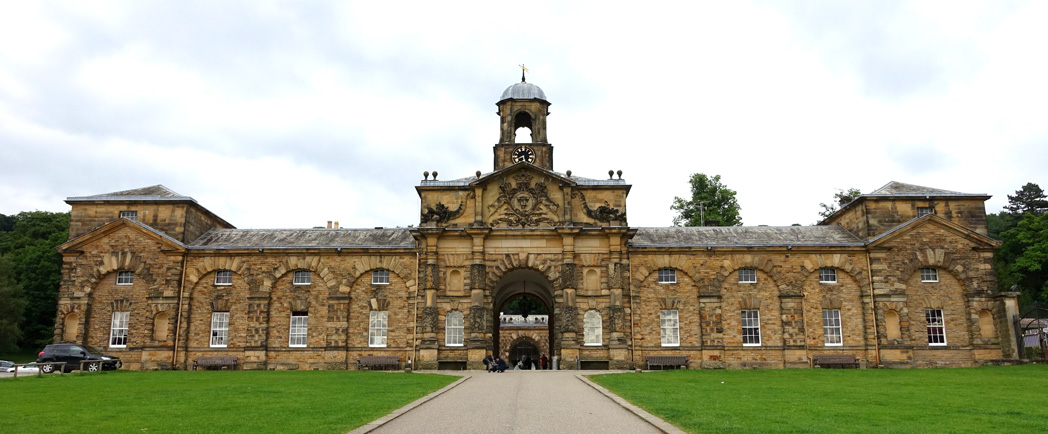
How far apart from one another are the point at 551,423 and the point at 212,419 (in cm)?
651

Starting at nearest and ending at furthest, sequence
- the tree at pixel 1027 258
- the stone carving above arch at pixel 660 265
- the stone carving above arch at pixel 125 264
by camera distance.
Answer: the stone carving above arch at pixel 660 265, the stone carving above arch at pixel 125 264, the tree at pixel 1027 258

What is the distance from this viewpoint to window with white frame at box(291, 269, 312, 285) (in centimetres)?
3819

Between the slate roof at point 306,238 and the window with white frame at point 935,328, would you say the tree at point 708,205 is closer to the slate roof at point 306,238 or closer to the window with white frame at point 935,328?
the window with white frame at point 935,328

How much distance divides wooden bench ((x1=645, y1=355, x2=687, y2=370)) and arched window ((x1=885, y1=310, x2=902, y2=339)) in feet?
34.4

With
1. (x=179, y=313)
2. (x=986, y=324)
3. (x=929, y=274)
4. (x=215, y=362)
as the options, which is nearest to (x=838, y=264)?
(x=929, y=274)

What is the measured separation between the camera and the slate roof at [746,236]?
126 ft

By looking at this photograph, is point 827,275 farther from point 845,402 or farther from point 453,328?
point 845,402

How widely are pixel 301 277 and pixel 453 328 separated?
881cm

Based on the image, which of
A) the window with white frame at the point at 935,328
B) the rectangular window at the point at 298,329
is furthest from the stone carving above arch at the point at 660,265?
the rectangular window at the point at 298,329

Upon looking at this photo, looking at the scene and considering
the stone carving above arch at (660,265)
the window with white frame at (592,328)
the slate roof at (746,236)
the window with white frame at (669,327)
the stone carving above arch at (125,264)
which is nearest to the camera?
the window with white frame at (592,328)

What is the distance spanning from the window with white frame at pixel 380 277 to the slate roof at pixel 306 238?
136 centimetres

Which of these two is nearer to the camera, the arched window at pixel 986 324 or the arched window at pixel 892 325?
the arched window at pixel 892 325

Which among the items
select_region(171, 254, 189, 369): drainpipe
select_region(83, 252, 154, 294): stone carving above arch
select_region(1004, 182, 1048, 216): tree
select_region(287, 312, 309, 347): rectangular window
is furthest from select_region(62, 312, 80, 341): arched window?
select_region(1004, 182, 1048, 216): tree

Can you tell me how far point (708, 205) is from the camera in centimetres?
5812
